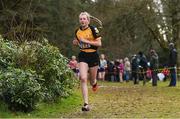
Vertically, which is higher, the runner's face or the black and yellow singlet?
the runner's face

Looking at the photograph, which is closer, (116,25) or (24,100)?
(24,100)

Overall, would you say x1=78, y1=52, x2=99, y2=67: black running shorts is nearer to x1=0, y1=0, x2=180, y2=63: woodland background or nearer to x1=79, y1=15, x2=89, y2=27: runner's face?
x1=79, y1=15, x2=89, y2=27: runner's face

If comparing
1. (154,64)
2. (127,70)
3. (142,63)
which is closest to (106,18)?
(127,70)

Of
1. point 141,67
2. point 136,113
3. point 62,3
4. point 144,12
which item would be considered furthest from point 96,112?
point 62,3

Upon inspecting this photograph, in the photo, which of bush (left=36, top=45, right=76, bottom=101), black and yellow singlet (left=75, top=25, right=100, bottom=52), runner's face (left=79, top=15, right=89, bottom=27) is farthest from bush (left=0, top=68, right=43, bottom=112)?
runner's face (left=79, top=15, right=89, bottom=27)

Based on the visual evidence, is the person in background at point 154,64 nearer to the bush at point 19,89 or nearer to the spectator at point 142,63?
the spectator at point 142,63

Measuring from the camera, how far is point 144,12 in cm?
3303

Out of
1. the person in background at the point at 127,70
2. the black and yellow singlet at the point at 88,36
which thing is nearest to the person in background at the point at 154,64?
the person in background at the point at 127,70

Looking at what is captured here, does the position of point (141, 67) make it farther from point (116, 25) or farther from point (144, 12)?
point (116, 25)

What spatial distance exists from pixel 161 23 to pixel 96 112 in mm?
24814

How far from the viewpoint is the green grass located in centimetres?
1084

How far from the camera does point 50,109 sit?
12.0 metres

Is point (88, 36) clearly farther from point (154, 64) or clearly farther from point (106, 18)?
point (106, 18)

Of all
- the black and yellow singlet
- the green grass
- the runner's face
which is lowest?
the green grass
